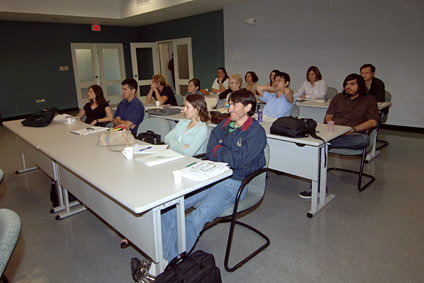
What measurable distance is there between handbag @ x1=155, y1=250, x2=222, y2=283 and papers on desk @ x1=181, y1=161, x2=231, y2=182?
44 centimetres

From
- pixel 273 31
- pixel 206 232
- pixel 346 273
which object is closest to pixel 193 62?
pixel 273 31

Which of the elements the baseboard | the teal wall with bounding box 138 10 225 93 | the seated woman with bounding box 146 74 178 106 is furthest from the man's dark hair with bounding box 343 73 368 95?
the teal wall with bounding box 138 10 225 93

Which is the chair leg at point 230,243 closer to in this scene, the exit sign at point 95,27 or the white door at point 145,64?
the white door at point 145,64

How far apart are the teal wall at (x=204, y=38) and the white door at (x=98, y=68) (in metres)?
2.27

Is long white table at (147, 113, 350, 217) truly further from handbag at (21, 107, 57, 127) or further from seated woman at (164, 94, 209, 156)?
handbag at (21, 107, 57, 127)

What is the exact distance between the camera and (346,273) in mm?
2154

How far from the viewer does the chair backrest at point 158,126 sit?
10.6ft

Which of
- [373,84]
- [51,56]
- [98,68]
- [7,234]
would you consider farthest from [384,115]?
[51,56]

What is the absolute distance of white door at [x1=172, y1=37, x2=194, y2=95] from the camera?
9875 millimetres

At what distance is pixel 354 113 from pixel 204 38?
632cm

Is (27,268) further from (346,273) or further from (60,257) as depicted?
(346,273)

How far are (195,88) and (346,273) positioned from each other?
3908mm

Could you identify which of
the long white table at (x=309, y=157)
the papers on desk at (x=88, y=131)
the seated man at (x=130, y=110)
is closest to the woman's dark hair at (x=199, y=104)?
the long white table at (x=309, y=157)

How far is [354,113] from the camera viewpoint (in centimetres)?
370
